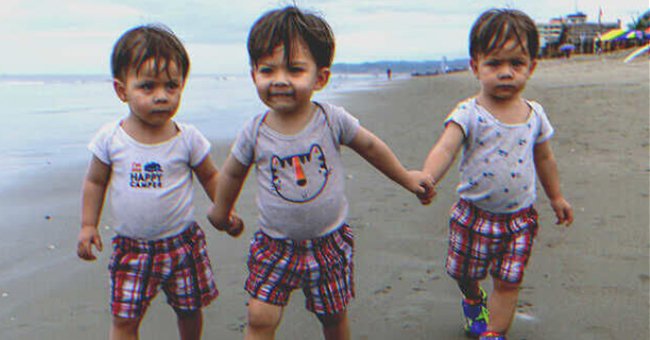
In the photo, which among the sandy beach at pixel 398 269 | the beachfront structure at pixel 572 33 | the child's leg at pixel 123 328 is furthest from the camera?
the beachfront structure at pixel 572 33

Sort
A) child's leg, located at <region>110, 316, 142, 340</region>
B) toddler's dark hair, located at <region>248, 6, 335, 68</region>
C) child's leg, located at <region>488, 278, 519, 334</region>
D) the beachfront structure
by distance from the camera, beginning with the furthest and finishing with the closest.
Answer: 1. the beachfront structure
2. child's leg, located at <region>488, 278, 519, 334</region>
3. child's leg, located at <region>110, 316, 142, 340</region>
4. toddler's dark hair, located at <region>248, 6, 335, 68</region>

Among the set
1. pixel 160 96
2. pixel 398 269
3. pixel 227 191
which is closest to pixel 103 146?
pixel 160 96

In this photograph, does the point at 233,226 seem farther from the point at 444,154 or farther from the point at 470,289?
the point at 470,289

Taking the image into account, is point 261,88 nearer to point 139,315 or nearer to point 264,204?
point 264,204

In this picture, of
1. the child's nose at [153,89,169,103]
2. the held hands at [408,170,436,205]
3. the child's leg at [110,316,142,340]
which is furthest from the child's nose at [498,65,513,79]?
the child's leg at [110,316,142,340]

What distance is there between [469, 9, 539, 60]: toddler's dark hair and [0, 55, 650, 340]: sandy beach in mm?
1317

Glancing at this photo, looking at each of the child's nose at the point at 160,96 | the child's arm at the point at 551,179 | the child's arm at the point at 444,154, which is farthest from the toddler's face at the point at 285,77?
the child's arm at the point at 551,179

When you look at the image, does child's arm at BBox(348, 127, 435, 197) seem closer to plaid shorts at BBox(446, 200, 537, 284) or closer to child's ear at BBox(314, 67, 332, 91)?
child's ear at BBox(314, 67, 332, 91)

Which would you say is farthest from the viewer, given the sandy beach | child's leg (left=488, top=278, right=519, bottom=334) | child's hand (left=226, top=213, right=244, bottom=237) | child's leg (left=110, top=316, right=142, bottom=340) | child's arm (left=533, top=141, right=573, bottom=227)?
the sandy beach

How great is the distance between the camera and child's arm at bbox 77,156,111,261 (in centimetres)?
252

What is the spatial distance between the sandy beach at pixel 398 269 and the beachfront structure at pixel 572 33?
64.3 m

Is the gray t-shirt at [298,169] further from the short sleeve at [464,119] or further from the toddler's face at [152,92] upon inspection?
the short sleeve at [464,119]

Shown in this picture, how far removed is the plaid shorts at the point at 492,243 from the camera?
269 centimetres

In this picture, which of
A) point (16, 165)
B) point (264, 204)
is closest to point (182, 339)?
point (264, 204)
